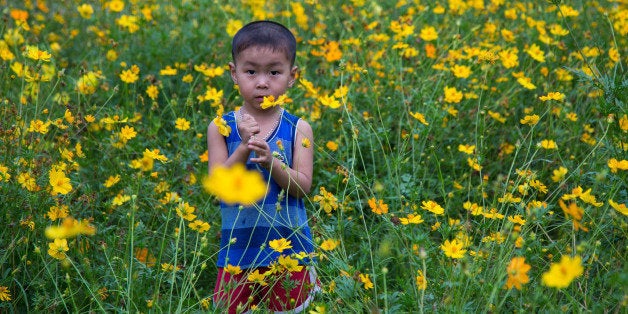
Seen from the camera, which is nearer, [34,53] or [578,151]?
[34,53]

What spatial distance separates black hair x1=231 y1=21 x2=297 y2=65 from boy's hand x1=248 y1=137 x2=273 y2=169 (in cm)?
37

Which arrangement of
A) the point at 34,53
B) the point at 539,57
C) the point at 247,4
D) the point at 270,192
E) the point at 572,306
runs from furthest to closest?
1. the point at 247,4
2. the point at 539,57
3. the point at 34,53
4. the point at 270,192
5. the point at 572,306

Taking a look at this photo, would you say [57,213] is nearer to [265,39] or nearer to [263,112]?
[263,112]

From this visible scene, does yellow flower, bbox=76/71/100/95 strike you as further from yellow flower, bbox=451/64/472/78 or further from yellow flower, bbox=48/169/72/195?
yellow flower, bbox=451/64/472/78

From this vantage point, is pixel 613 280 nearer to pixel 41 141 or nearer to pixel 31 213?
pixel 31 213

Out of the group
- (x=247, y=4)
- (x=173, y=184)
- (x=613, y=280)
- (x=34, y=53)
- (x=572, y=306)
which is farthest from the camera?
(x=247, y=4)

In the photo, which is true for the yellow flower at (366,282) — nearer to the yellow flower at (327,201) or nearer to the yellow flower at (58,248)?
the yellow flower at (327,201)

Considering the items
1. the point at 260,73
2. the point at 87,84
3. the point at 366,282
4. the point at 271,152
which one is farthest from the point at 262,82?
the point at 87,84

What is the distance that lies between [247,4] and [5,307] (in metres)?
2.73

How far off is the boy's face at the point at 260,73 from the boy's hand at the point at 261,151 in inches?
9.9

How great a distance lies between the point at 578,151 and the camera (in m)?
3.38

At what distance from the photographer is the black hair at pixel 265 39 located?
234 centimetres

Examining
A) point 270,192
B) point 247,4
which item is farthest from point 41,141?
point 247,4

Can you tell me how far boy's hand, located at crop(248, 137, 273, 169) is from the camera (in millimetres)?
2072
